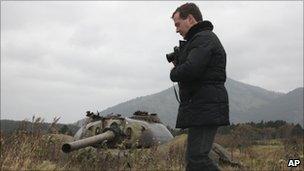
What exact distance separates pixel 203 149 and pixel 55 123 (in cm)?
304

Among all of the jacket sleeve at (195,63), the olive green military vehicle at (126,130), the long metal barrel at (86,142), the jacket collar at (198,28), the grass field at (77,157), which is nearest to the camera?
the jacket sleeve at (195,63)

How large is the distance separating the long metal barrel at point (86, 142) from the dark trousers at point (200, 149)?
385 cm

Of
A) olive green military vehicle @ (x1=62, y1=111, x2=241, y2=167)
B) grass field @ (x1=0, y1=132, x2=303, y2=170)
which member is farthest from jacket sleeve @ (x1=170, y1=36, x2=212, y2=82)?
olive green military vehicle @ (x1=62, y1=111, x2=241, y2=167)

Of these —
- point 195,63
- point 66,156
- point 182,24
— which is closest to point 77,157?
point 66,156

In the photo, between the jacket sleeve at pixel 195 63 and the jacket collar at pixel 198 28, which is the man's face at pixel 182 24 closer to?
the jacket collar at pixel 198 28

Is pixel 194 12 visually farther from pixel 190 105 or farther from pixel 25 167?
pixel 25 167

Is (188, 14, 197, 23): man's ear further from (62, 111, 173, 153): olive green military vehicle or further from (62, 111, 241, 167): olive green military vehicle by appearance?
(62, 111, 241, 167): olive green military vehicle

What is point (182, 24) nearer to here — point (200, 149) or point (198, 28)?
point (198, 28)

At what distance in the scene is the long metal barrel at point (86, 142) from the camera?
8.82 meters

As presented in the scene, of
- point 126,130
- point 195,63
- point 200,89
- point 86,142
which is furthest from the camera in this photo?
point 126,130

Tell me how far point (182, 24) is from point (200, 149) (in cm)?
134

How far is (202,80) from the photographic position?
5.38 m

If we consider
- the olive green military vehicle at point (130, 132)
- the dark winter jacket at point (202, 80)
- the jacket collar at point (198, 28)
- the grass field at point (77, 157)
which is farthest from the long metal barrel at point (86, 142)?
the jacket collar at point (198, 28)

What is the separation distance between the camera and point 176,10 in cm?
562
